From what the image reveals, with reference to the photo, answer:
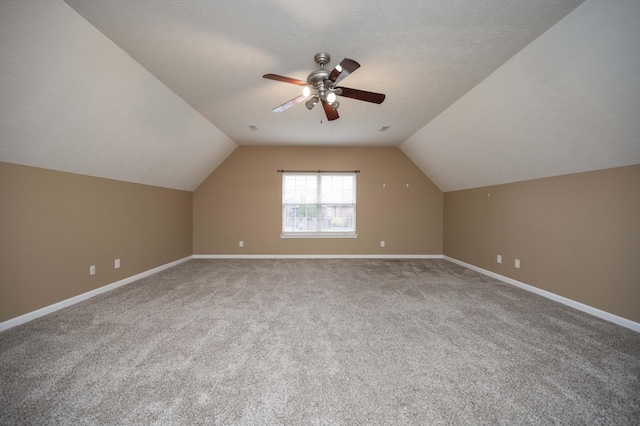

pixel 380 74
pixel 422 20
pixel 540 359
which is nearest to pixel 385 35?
pixel 422 20

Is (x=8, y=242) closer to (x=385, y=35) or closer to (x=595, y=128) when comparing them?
(x=385, y=35)

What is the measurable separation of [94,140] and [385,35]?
335cm

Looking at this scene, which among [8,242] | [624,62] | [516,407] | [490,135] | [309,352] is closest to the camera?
[516,407]

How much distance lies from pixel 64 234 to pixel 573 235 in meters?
6.09

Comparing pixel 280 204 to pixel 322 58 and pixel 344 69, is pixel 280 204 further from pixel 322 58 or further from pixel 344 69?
pixel 344 69

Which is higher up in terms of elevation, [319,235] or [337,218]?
[337,218]

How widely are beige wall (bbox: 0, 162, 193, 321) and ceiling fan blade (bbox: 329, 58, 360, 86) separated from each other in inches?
126

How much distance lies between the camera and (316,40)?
213 centimetres

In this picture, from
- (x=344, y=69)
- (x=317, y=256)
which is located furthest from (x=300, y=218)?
(x=344, y=69)

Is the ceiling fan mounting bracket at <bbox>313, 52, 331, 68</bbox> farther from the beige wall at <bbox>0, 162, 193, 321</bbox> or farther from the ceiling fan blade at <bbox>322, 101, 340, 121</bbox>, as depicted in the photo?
the beige wall at <bbox>0, 162, 193, 321</bbox>

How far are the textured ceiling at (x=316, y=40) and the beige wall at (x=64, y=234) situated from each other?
1.72 metres

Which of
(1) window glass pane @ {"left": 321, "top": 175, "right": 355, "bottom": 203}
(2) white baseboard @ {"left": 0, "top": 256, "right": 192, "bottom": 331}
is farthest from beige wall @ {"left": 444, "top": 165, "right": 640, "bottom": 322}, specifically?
(2) white baseboard @ {"left": 0, "top": 256, "right": 192, "bottom": 331}

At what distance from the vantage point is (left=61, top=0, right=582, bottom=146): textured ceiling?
1.79 m

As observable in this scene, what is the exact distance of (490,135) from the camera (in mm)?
3385
